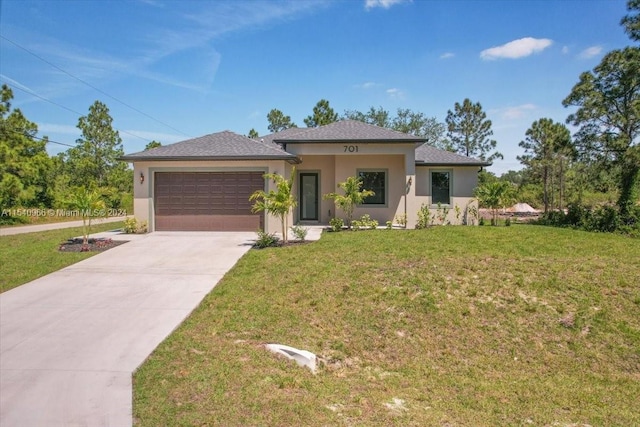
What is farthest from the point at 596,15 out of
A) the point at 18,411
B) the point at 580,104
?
the point at 18,411

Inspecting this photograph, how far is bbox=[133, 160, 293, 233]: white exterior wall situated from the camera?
46.8 feet

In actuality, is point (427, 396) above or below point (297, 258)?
below

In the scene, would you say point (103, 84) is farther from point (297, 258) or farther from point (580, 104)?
point (580, 104)

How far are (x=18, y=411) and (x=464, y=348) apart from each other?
213 inches

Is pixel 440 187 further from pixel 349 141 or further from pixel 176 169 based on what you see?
pixel 176 169

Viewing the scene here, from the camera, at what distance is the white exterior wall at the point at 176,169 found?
14258 mm

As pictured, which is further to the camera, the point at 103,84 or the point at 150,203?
the point at 103,84

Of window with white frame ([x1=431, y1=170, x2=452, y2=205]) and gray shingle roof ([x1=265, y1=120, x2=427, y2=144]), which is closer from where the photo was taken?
gray shingle roof ([x1=265, y1=120, x2=427, y2=144])

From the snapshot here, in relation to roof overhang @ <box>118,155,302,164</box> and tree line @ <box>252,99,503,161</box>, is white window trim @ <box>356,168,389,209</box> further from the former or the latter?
tree line @ <box>252,99,503,161</box>

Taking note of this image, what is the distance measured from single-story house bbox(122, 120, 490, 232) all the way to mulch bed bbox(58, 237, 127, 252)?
6.63 ft

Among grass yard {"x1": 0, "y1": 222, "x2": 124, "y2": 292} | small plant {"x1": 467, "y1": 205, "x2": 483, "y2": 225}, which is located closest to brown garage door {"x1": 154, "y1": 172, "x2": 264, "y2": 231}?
grass yard {"x1": 0, "y1": 222, "x2": 124, "y2": 292}

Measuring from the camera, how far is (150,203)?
47.1ft

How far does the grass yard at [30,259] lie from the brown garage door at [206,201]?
3530mm

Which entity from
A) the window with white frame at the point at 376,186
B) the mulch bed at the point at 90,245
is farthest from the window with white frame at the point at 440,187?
the mulch bed at the point at 90,245
